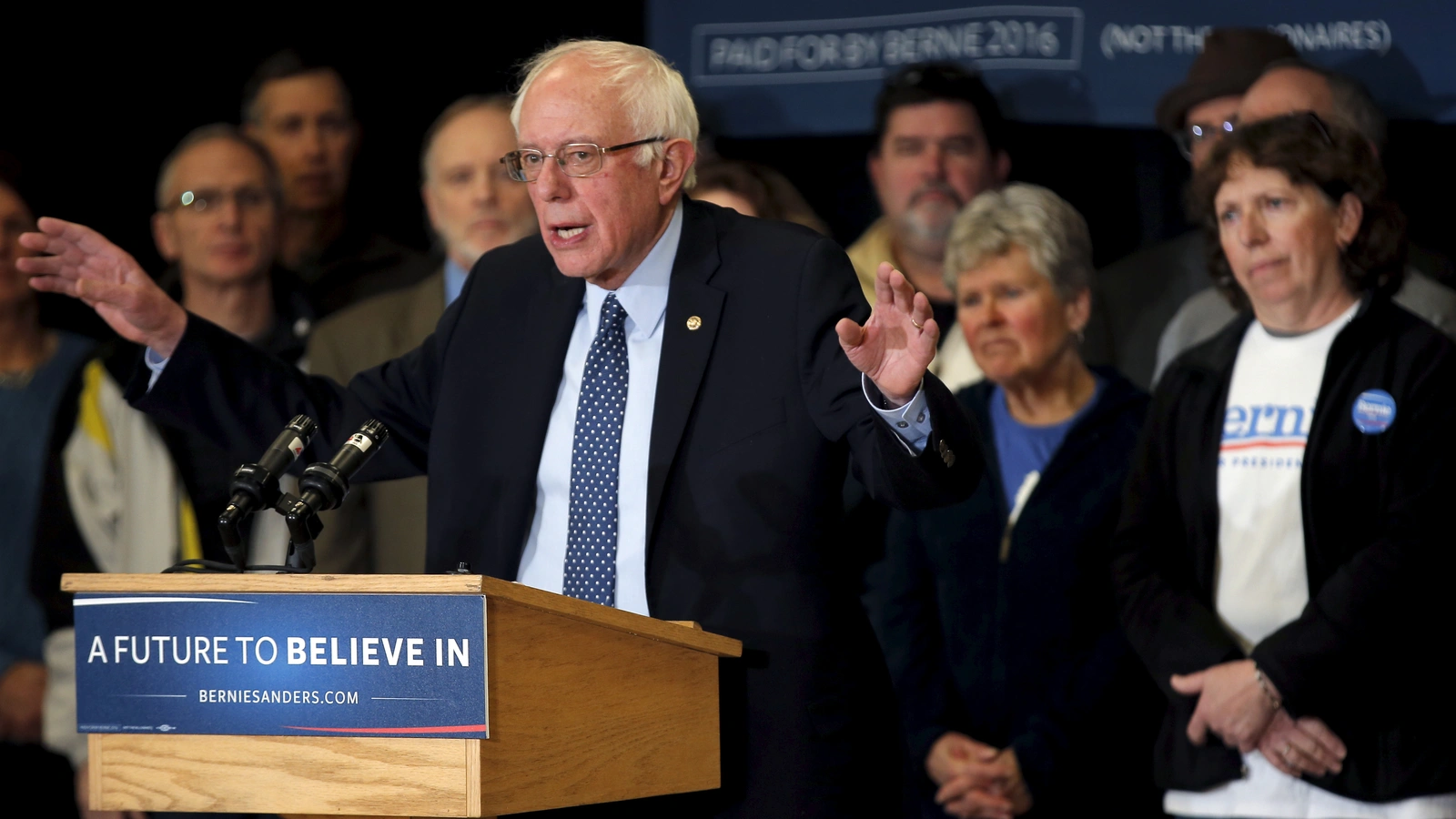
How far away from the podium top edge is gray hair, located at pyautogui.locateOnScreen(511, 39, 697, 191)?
32.0 inches

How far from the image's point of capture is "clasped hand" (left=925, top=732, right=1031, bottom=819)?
3.43 m

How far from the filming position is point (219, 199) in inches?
174

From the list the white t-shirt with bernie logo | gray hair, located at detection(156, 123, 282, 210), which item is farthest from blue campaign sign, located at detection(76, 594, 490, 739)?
gray hair, located at detection(156, 123, 282, 210)

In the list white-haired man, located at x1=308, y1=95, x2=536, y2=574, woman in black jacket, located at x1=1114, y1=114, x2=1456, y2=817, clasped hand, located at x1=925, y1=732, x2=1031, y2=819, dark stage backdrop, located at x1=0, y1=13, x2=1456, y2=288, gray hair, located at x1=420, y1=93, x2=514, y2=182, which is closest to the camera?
woman in black jacket, located at x1=1114, y1=114, x2=1456, y2=817

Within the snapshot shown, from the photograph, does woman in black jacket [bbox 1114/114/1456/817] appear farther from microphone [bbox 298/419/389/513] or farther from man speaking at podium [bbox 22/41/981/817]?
microphone [bbox 298/419/389/513]

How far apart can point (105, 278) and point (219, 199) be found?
2162 mm

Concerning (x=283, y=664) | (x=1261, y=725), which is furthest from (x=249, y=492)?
(x=1261, y=725)

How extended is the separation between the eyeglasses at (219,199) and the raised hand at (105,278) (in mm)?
2085

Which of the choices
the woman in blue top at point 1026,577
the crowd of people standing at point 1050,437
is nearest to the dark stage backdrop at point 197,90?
the crowd of people standing at point 1050,437

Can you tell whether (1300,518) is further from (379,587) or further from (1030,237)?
(379,587)

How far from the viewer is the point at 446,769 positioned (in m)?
1.71

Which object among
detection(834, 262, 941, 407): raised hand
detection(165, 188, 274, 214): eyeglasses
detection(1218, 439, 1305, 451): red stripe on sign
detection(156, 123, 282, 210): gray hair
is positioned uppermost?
detection(156, 123, 282, 210): gray hair

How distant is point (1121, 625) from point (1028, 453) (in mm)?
467

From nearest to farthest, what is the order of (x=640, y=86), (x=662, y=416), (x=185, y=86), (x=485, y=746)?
(x=485, y=746) < (x=662, y=416) < (x=640, y=86) < (x=185, y=86)
